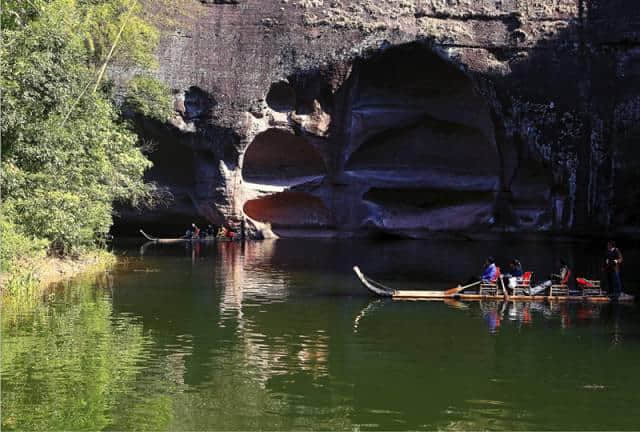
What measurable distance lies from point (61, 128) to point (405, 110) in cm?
2810

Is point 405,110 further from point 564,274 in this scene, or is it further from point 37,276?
point 37,276

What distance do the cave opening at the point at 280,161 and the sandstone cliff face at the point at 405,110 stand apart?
8cm

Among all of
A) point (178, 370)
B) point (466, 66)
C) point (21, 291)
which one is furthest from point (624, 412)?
point (466, 66)

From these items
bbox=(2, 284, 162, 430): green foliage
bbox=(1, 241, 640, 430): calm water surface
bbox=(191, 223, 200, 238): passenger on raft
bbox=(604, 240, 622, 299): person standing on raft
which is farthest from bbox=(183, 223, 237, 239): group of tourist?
bbox=(2, 284, 162, 430): green foliage

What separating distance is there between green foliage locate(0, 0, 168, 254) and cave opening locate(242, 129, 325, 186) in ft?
54.9

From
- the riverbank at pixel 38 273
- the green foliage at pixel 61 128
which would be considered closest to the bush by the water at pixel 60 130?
the green foliage at pixel 61 128

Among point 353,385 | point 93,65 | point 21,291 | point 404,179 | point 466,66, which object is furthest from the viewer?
point 404,179

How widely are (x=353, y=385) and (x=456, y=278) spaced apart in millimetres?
15757

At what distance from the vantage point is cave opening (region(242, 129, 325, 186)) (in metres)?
49.2

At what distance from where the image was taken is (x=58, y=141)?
24016mm

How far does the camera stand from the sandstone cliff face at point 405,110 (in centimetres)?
4406

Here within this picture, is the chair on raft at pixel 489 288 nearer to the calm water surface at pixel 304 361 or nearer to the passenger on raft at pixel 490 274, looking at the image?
the passenger on raft at pixel 490 274

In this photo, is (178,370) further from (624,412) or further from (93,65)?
(93,65)

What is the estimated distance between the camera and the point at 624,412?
1176 cm
